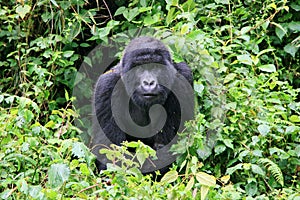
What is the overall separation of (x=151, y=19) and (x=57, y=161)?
1946 millimetres

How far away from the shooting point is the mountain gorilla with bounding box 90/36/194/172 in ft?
13.3

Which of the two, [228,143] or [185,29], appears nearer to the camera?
[228,143]

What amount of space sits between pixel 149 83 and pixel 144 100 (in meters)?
0.16

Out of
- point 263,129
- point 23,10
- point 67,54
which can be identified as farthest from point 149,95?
point 23,10

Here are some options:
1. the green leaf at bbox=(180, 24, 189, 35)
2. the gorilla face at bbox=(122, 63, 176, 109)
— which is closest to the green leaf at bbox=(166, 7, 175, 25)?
the green leaf at bbox=(180, 24, 189, 35)

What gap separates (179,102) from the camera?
14.1ft

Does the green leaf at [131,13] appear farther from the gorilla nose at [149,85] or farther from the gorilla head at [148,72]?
the gorilla nose at [149,85]

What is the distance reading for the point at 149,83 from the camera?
3.95m

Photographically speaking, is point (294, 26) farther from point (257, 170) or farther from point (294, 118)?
point (257, 170)

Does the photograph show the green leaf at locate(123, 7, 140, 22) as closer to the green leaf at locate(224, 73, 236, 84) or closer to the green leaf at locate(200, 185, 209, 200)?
the green leaf at locate(224, 73, 236, 84)

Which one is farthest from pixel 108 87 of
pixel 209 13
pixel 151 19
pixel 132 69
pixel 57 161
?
pixel 57 161

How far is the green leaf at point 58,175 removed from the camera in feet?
9.25

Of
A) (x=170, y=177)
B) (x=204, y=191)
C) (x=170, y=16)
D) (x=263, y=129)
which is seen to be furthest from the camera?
Answer: (x=170, y=16)

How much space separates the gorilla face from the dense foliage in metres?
0.22
